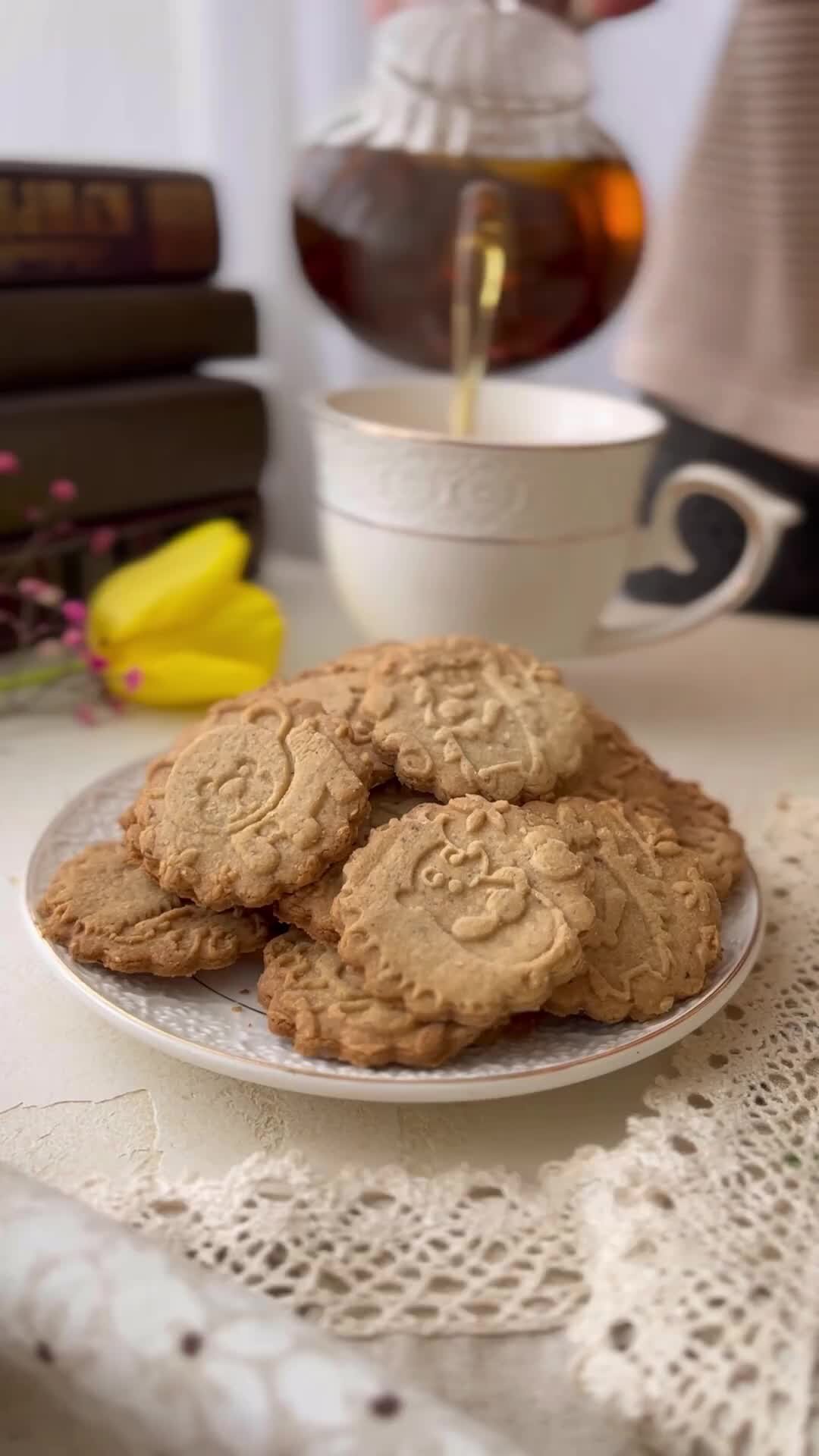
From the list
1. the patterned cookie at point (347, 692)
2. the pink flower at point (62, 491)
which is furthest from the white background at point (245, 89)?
the patterned cookie at point (347, 692)

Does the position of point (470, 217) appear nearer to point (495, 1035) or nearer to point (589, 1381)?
point (495, 1035)

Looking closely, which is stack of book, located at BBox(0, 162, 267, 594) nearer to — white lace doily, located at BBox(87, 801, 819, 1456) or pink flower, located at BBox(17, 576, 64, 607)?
pink flower, located at BBox(17, 576, 64, 607)

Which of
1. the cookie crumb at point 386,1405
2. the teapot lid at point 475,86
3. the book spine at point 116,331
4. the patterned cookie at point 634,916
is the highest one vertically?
the teapot lid at point 475,86

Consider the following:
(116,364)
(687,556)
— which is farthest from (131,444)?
(687,556)

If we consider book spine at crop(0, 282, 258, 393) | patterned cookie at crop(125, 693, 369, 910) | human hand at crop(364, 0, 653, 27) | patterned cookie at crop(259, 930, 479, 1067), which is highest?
human hand at crop(364, 0, 653, 27)

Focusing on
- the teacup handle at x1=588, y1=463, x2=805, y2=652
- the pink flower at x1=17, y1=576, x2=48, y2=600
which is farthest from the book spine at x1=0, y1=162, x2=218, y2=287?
the teacup handle at x1=588, y1=463, x2=805, y2=652

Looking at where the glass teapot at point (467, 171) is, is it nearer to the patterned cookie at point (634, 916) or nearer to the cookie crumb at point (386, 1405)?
the patterned cookie at point (634, 916)

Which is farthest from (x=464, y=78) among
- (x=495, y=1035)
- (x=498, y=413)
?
(x=495, y=1035)
